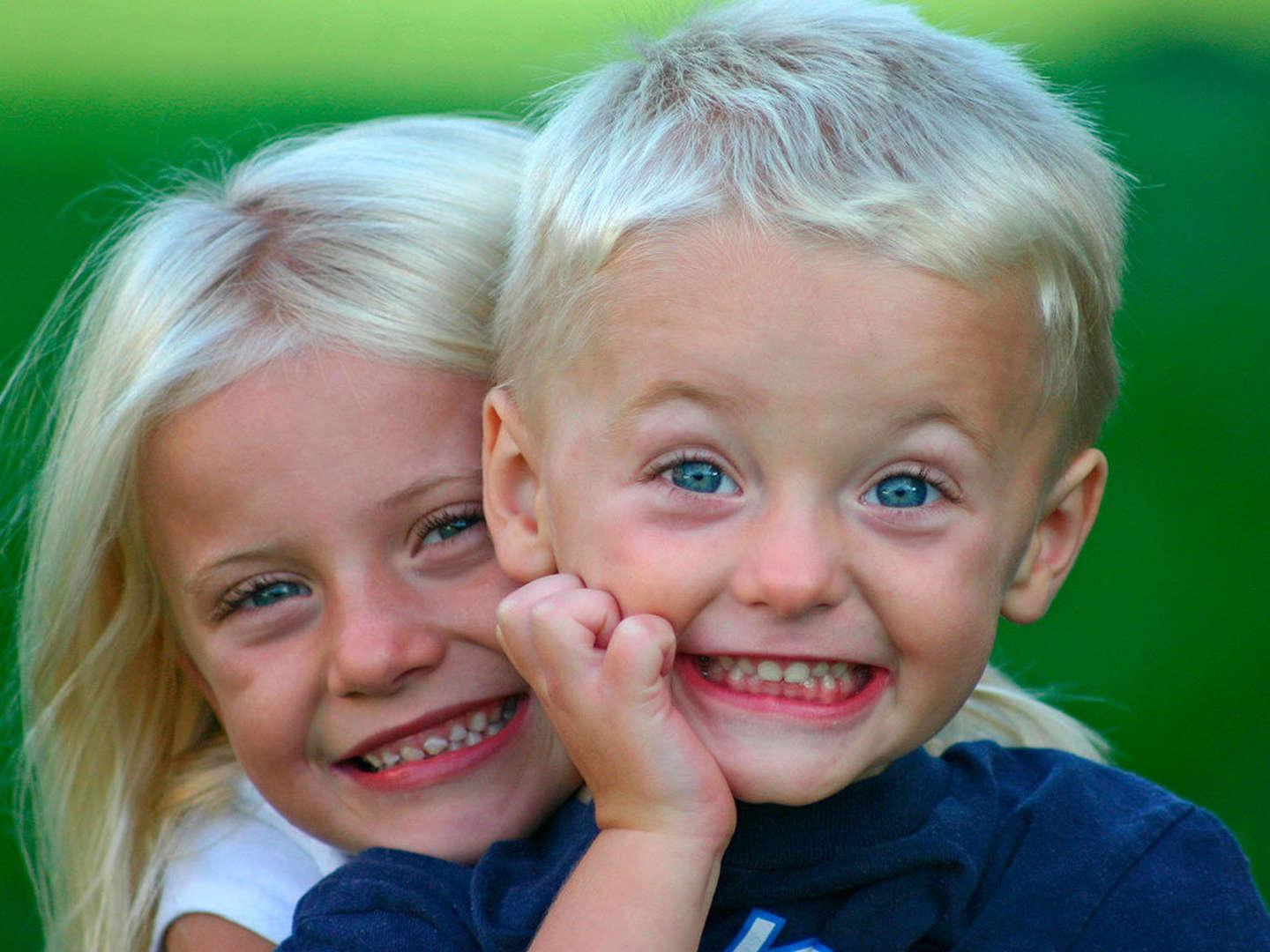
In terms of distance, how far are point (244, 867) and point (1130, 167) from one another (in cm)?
513

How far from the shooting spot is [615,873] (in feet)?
6.08

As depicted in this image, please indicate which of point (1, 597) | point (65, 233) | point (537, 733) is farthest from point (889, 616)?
point (65, 233)

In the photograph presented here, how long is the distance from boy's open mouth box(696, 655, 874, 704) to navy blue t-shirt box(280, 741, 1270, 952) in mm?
198

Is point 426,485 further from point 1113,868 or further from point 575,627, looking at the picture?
point 1113,868

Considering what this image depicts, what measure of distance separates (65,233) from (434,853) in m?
4.62

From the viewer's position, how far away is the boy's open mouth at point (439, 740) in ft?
7.63

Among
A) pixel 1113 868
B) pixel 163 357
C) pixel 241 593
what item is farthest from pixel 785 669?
pixel 163 357

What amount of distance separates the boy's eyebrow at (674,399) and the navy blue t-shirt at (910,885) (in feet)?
1.79

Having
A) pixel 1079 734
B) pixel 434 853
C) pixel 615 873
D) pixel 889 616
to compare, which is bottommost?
pixel 1079 734

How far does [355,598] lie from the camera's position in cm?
222

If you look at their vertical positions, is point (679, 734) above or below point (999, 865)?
above

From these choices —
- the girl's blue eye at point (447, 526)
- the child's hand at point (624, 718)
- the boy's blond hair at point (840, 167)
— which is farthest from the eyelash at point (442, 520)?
the child's hand at point (624, 718)

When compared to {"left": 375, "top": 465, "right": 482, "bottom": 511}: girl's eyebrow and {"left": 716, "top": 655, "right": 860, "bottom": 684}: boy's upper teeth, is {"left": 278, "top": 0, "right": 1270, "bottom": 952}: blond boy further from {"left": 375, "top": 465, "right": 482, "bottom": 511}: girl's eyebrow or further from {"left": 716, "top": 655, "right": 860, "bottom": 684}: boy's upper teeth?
{"left": 375, "top": 465, "right": 482, "bottom": 511}: girl's eyebrow

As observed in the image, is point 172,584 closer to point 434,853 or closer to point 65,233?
point 434,853
